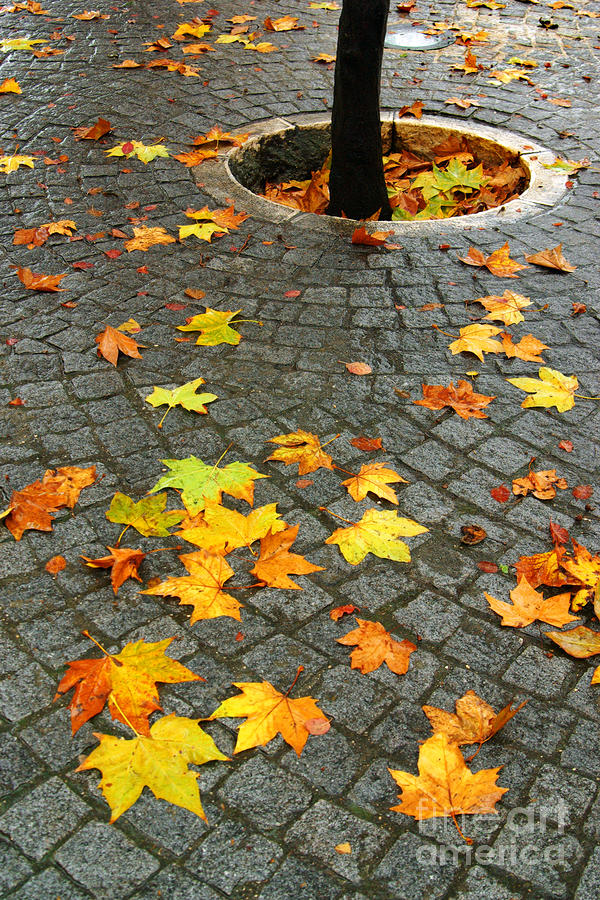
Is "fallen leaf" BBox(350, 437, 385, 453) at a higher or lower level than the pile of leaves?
lower

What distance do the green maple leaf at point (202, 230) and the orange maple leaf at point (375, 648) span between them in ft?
8.81

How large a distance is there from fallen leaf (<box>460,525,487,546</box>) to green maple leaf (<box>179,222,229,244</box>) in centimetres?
241

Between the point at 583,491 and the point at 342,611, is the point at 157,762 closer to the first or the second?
the point at 342,611

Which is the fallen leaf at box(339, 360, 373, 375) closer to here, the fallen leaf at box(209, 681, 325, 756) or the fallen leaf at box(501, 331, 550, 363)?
the fallen leaf at box(501, 331, 550, 363)

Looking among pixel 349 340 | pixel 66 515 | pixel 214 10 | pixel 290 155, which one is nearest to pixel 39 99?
pixel 290 155

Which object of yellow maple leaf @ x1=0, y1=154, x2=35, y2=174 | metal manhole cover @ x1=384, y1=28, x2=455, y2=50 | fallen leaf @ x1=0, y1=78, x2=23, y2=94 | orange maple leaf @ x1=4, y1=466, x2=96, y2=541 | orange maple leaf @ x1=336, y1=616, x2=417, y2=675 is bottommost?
orange maple leaf @ x1=336, y1=616, x2=417, y2=675

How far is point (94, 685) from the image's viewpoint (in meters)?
2.10

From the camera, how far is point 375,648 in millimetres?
2229

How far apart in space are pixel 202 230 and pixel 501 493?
7.93 ft

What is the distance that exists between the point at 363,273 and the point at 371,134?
3.23 ft

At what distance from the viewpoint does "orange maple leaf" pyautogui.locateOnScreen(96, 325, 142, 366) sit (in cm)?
336

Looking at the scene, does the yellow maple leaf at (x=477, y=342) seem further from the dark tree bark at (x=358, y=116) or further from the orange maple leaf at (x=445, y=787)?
the orange maple leaf at (x=445, y=787)

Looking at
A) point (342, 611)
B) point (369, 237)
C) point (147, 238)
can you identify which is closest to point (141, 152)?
point (147, 238)

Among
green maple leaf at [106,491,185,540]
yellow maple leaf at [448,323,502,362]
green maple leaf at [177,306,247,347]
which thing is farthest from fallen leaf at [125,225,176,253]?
green maple leaf at [106,491,185,540]
